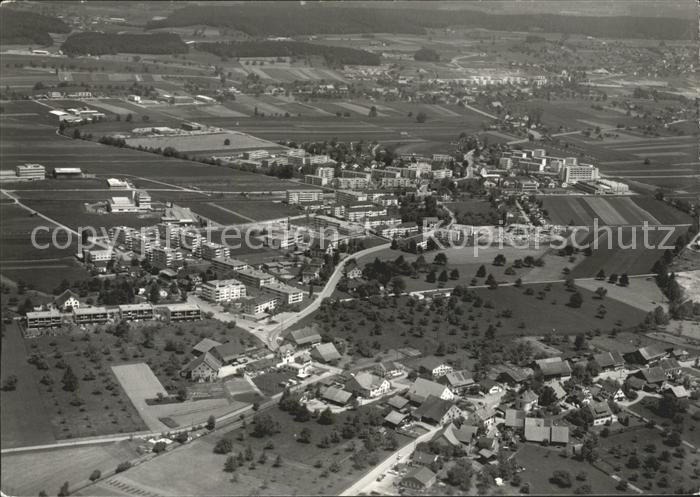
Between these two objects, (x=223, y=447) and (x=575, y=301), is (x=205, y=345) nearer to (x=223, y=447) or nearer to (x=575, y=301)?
(x=223, y=447)

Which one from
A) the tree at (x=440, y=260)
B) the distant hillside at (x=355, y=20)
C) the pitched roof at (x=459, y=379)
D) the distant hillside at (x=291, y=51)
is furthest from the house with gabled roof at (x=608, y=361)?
the distant hillside at (x=355, y=20)

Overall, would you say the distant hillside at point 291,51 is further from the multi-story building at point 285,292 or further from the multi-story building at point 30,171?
the multi-story building at point 285,292

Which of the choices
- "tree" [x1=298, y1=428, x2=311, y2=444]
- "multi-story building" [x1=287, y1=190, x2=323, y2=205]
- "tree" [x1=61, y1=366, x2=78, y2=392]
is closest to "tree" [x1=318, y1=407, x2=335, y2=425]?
"tree" [x1=298, y1=428, x2=311, y2=444]

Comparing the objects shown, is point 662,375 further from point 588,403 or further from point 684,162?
point 684,162

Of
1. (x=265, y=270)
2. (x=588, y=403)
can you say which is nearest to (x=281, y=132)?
(x=265, y=270)

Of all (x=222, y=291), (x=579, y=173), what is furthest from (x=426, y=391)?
(x=579, y=173)

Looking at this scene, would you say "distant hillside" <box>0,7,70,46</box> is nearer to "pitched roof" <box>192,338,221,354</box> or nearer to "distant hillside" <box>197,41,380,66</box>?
"distant hillside" <box>197,41,380,66</box>
